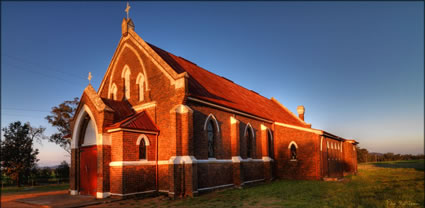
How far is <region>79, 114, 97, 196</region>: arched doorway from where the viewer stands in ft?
52.7

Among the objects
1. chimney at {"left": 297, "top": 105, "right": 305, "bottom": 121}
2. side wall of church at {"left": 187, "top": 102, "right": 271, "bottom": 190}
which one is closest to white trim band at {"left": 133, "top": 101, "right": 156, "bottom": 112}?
side wall of church at {"left": 187, "top": 102, "right": 271, "bottom": 190}

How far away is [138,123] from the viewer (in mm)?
15750

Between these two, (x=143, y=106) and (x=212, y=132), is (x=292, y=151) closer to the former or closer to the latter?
(x=212, y=132)

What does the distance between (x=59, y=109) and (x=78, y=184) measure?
21.4m

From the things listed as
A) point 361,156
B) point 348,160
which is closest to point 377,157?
point 361,156

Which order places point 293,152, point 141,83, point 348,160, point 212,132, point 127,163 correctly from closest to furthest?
1. point 127,163
2. point 212,132
3. point 141,83
4. point 293,152
5. point 348,160

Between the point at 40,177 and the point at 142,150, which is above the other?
the point at 142,150

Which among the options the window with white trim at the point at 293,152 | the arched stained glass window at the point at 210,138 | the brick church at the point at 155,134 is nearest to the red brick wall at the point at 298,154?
the window with white trim at the point at 293,152

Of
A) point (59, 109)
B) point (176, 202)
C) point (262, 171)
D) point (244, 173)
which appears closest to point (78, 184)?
point (176, 202)

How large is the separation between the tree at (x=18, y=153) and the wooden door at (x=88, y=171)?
52.0ft

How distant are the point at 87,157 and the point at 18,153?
56.0 feet

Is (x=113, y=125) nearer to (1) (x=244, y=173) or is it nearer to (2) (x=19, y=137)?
(1) (x=244, y=173)

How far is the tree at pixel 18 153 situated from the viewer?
2781 centimetres

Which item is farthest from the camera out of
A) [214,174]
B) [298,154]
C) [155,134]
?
[298,154]
